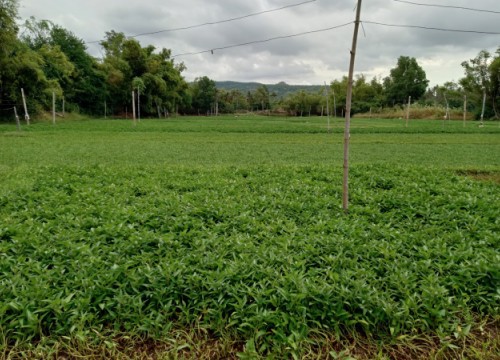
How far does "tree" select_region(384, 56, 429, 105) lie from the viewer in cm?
6191

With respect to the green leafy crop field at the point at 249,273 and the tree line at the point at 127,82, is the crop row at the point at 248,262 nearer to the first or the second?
the green leafy crop field at the point at 249,273

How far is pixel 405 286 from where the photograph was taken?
2941mm

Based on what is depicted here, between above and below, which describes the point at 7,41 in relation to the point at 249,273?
above

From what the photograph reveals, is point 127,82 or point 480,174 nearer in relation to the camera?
point 480,174

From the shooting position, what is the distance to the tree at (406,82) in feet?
203

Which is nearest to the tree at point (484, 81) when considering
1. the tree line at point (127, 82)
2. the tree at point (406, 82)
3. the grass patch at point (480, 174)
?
the tree line at point (127, 82)

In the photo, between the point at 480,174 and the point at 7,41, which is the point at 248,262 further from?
the point at 7,41

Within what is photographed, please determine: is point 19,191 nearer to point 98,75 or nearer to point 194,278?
point 194,278

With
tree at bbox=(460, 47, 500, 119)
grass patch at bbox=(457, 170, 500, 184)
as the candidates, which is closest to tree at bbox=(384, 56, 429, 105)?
tree at bbox=(460, 47, 500, 119)

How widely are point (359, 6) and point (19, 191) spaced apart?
643 cm

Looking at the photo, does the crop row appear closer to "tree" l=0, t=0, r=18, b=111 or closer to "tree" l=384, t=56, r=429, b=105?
"tree" l=0, t=0, r=18, b=111

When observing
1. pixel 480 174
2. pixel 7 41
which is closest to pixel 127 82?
pixel 7 41

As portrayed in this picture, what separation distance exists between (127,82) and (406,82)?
4910cm

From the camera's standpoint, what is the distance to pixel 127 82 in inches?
1816
